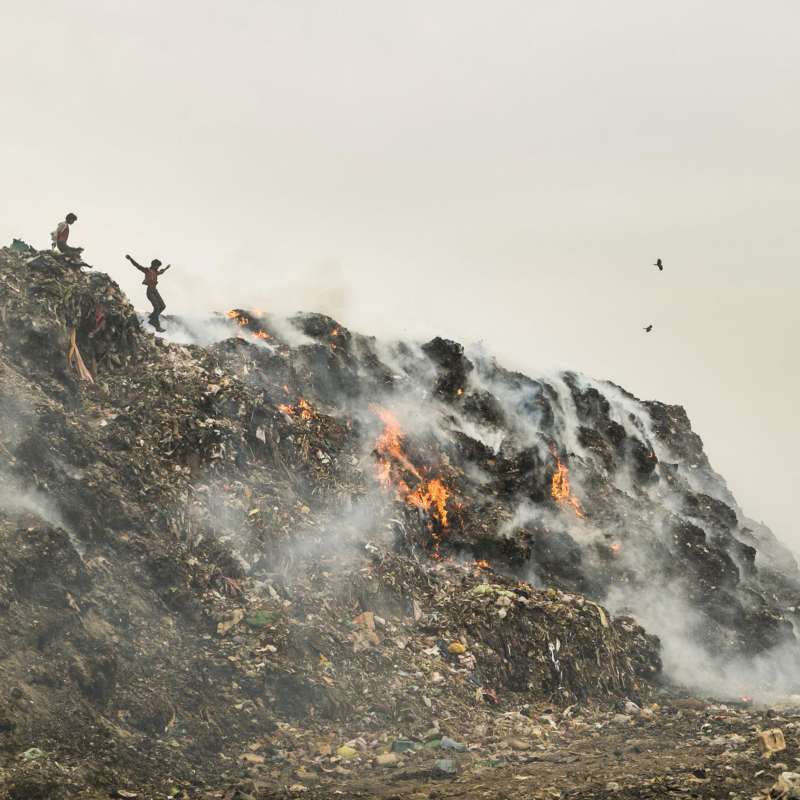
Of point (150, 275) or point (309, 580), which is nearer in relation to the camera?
point (309, 580)

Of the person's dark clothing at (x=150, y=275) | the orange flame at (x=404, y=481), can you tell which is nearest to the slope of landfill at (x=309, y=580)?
the orange flame at (x=404, y=481)

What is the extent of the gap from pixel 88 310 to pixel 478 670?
979cm

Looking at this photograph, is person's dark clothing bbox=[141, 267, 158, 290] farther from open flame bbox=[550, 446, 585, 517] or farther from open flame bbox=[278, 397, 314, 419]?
open flame bbox=[550, 446, 585, 517]

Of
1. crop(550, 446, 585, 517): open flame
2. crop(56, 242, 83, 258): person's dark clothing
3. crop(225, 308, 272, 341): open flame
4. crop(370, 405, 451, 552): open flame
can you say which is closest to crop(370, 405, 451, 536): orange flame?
crop(370, 405, 451, 552): open flame

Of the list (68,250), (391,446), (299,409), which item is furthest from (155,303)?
(391,446)

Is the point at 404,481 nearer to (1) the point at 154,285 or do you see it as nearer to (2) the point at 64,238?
(1) the point at 154,285

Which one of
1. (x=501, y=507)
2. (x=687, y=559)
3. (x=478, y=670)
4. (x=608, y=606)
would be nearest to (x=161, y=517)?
(x=478, y=670)

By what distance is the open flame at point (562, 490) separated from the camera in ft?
58.7

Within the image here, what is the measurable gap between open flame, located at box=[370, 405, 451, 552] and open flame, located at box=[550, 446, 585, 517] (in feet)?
12.7

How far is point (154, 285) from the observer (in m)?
15.0

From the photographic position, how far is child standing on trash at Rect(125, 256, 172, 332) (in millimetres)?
14750

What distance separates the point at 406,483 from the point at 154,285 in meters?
7.18

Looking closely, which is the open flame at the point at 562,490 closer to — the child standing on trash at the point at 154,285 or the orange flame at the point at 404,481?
the orange flame at the point at 404,481

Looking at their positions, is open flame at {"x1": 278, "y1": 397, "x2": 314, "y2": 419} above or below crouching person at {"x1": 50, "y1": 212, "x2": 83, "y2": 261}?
below
